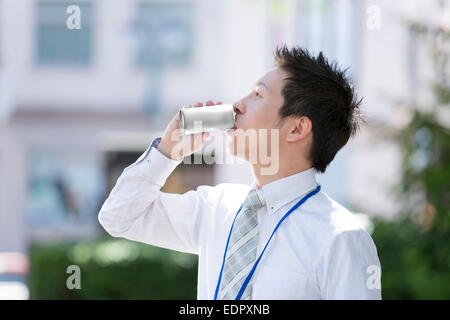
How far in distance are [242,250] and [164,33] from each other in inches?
423

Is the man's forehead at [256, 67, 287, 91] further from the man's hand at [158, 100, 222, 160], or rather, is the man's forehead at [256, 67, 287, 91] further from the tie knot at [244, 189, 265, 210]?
the tie knot at [244, 189, 265, 210]

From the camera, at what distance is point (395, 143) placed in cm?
477

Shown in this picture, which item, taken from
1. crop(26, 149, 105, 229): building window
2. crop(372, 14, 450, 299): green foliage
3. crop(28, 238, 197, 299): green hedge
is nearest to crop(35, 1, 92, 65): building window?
crop(26, 149, 105, 229): building window

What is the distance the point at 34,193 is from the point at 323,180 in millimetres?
4896

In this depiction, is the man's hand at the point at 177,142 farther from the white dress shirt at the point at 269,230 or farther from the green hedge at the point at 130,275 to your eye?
the green hedge at the point at 130,275

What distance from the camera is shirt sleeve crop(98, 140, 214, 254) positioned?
166 cm

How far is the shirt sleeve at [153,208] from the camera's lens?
65.3 inches

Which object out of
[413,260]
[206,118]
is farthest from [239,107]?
[413,260]

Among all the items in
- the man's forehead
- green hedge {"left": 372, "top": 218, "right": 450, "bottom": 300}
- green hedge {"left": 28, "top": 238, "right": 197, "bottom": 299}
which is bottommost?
green hedge {"left": 28, "top": 238, "right": 197, "bottom": 299}

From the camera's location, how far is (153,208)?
67.2 inches

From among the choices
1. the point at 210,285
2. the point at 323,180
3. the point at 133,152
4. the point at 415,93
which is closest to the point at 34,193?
the point at 133,152

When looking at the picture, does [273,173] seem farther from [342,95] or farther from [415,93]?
[415,93]

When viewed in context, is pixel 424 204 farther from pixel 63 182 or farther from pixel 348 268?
pixel 63 182

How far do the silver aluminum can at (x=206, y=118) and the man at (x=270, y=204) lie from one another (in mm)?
29
